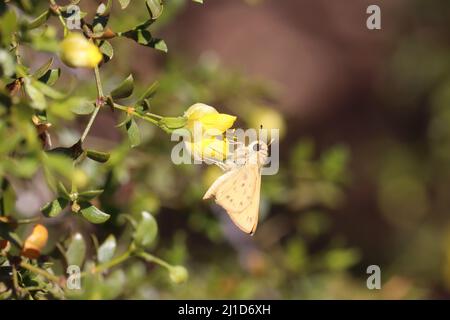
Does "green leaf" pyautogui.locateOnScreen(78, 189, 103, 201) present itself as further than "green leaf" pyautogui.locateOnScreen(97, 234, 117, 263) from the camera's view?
No

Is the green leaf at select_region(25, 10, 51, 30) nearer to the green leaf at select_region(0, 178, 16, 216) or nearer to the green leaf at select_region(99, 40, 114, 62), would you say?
the green leaf at select_region(99, 40, 114, 62)

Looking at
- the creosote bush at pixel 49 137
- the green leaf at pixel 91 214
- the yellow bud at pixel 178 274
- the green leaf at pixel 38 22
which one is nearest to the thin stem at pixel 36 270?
the creosote bush at pixel 49 137

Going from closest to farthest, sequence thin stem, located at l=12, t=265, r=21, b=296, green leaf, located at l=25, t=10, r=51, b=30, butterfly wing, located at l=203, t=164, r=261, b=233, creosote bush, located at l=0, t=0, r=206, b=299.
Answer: creosote bush, located at l=0, t=0, r=206, b=299 → green leaf, located at l=25, t=10, r=51, b=30 → thin stem, located at l=12, t=265, r=21, b=296 → butterfly wing, located at l=203, t=164, r=261, b=233

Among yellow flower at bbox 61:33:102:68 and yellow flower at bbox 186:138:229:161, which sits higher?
yellow flower at bbox 61:33:102:68

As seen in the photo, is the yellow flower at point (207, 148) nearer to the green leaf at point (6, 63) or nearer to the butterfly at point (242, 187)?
the butterfly at point (242, 187)

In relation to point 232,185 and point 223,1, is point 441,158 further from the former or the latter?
point 232,185

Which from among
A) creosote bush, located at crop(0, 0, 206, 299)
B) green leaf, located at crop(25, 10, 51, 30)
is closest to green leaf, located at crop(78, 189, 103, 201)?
creosote bush, located at crop(0, 0, 206, 299)
